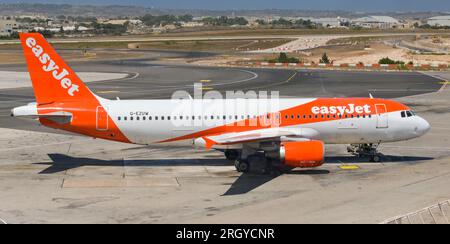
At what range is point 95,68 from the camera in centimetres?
13100

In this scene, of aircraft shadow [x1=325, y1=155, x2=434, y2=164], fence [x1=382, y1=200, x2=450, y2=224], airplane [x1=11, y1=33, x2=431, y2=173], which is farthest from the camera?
aircraft shadow [x1=325, y1=155, x2=434, y2=164]

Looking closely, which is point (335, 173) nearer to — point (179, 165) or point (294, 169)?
point (294, 169)

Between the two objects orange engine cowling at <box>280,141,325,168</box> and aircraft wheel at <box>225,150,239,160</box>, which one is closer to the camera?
orange engine cowling at <box>280,141,325,168</box>

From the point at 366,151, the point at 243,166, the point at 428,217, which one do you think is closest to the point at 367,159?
the point at 366,151

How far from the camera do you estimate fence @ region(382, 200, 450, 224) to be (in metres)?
30.1

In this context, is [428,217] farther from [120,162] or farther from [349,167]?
→ [120,162]

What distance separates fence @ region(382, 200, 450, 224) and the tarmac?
3.31 feet

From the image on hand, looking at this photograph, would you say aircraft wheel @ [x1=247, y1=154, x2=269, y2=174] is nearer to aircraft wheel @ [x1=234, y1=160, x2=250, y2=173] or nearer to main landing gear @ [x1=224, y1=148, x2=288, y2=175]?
main landing gear @ [x1=224, y1=148, x2=288, y2=175]

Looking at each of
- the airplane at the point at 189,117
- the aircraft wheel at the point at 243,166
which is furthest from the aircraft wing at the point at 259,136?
the aircraft wheel at the point at 243,166

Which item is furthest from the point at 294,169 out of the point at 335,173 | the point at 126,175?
the point at 126,175

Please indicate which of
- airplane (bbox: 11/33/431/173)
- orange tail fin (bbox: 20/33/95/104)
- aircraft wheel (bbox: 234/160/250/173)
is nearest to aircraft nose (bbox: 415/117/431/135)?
airplane (bbox: 11/33/431/173)

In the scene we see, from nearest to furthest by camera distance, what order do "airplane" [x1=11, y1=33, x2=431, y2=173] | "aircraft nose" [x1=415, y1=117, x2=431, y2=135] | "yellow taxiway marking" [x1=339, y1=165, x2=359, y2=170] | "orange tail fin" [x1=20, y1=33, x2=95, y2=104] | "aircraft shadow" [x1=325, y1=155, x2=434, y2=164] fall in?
"orange tail fin" [x1=20, y1=33, x2=95, y2=104], "airplane" [x1=11, y1=33, x2=431, y2=173], "yellow taxiway marking" [x1=339, y1=165, x2=359, y2=170], "aircraft nose" [x1=415, y1=117, x2=431, y2=135], "aircraft shadow" [x1=325, y1=155, x2=434, y2=164]

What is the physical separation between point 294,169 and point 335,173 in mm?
2692

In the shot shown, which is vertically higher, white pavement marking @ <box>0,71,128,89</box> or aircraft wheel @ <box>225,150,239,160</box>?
aircraft wheel @ <box>225,150,239,160</box>
